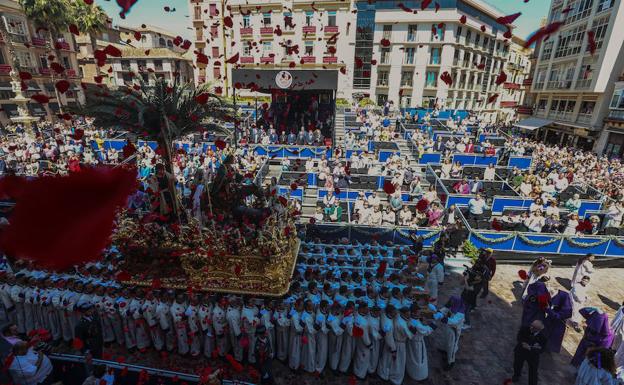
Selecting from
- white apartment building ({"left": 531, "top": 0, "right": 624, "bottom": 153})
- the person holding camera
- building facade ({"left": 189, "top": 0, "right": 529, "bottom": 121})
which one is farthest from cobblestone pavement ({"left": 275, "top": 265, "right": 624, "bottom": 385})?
building facade ({"left": 189, "top": 0, "right": 529, "bottom": 121})

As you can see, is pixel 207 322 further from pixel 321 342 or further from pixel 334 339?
pixel 334 339

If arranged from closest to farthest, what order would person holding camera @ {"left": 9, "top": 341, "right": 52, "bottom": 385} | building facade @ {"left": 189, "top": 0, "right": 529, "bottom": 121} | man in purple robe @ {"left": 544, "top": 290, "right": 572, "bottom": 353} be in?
person holding camera @ {"left": 9, "top": 341, "right": 52, "bottom": 385} < man in purple robe @ {"left": 544, "top": 290, "right": 572, "bottom": 353} < building facade @ {"left": 189, "top": 0, "right": 529, "bottom": 121}

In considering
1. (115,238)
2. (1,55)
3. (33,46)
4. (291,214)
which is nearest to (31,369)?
(115,238)

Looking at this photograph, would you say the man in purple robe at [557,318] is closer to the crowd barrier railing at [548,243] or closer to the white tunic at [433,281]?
the white tunic at [433,281]

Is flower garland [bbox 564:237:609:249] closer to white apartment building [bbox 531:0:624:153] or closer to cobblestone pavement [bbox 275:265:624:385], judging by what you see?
cobblestone pavement [bbox 275:265:624:385]

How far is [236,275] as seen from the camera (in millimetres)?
7887

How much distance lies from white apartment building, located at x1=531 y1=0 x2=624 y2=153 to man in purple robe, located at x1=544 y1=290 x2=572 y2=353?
36.3m

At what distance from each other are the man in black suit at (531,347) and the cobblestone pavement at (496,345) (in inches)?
27.6

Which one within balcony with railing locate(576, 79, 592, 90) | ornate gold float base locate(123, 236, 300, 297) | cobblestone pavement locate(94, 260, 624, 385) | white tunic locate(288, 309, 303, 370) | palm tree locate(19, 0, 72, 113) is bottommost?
cobblestone pavement locate(94, 260, 624, 385)

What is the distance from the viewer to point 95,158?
70.6 ft

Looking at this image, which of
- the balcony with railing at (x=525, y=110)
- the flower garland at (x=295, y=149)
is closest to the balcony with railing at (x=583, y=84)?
the balcony with railing at (x=525, y=110)

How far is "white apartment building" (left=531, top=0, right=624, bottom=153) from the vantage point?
→ 3281cm

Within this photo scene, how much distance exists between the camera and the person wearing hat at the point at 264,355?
7145mm

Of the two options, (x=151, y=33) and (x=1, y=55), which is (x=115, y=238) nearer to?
(x=1, y=55)
